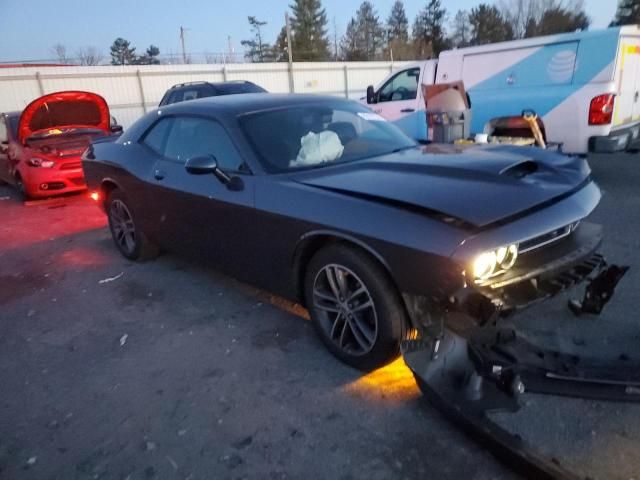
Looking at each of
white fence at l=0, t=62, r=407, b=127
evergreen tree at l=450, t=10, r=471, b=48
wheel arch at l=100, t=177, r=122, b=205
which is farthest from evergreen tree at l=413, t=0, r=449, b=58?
wheel arch at l=100, t=177, r=122, b=205

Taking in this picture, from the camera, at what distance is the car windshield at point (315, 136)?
3393mm

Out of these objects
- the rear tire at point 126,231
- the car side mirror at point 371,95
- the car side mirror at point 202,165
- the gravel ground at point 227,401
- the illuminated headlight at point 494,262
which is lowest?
the gravel ground at point 227,401

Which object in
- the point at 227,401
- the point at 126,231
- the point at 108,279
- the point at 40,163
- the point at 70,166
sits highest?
the point at 40,163

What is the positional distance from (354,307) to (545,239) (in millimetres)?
1072

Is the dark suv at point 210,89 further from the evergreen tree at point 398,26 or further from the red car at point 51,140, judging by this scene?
the evergreen tree at point 398,26

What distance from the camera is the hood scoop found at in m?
2.85

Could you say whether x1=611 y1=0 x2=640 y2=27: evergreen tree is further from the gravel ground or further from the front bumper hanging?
the front bumper hanging

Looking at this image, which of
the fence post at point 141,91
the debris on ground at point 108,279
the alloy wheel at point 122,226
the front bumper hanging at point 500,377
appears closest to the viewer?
the front bumper hanging at point 500,377

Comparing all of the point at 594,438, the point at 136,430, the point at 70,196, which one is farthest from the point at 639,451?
the point at 70,196

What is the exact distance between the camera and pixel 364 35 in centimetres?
6366

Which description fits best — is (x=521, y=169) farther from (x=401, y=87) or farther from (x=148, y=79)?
→ (x=148, y=79)

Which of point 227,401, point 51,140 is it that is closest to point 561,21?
point 51,140

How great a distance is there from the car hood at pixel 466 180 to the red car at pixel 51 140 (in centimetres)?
655

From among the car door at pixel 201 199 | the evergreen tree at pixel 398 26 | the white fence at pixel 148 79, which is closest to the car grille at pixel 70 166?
the car door at pixel 201 199
